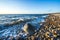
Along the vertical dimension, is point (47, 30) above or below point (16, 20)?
below

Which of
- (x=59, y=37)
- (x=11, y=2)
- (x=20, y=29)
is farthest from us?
(x=11, y=2)

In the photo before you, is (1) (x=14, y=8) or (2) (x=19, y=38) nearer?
(2) (x=19, y=38)

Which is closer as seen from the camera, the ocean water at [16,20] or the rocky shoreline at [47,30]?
the rocky shoreline at [47,30]

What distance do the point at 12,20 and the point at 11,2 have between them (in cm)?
33

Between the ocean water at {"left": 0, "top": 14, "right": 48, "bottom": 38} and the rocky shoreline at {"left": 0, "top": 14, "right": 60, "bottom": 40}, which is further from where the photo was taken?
the ocean water at {"left": 0, "top": 14, "right": 48, "bottom": 38}

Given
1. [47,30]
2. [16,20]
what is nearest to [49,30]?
[47,30]

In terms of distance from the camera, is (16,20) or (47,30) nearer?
(47,30)

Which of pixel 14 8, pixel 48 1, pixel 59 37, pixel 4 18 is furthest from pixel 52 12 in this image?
pixel 4 18

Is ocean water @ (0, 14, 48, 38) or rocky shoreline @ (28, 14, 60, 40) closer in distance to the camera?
rocky shoreline @ (28, 14, 60, 40)

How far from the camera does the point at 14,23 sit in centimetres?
181

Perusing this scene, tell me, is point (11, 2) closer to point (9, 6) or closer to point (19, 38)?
point (9, 6)

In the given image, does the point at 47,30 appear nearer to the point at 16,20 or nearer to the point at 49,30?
the point at 49,30

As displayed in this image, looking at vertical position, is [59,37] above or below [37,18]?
below

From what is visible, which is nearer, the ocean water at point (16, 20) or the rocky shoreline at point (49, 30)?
the rocky shoreline at point (49, 30)
